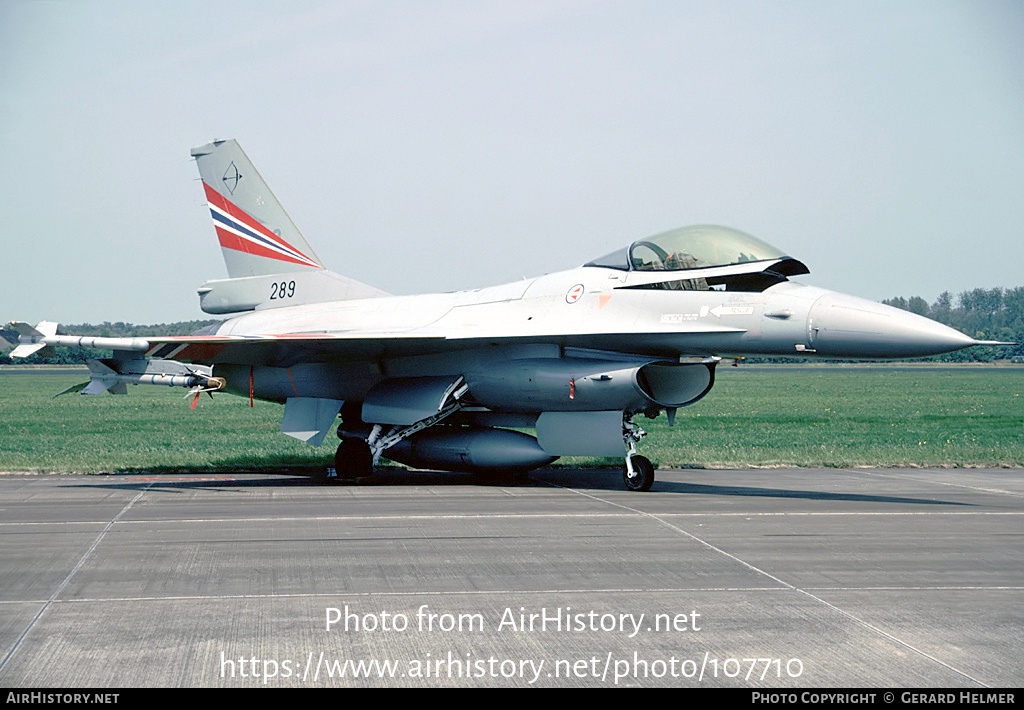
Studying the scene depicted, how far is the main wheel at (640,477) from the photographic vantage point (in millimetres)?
13039

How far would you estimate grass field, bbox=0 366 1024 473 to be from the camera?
17094 mm

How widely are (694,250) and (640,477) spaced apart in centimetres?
296

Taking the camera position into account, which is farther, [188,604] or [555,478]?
[555,478]

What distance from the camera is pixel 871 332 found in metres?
11.1

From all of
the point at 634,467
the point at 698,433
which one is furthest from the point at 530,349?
the point at 698,433

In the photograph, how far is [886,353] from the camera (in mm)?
11070

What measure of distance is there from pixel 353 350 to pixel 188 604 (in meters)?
8.47

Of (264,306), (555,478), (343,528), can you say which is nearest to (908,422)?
(555,478)

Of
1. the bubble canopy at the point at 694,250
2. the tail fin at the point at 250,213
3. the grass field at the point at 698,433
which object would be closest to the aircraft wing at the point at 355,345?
the bubble canopy at the point at 694,250

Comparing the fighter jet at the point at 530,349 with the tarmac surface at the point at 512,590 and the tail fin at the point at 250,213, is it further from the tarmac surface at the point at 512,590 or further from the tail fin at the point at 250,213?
the tarmac surface at the point at 512,590

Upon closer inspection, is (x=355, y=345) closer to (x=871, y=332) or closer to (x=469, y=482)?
(x=469, y=482)

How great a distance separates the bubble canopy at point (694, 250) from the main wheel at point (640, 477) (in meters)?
2.53

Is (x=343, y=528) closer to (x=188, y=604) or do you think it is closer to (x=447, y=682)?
(x=188, y=604)

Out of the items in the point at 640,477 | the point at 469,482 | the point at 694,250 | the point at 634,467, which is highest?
the point at 694,250
